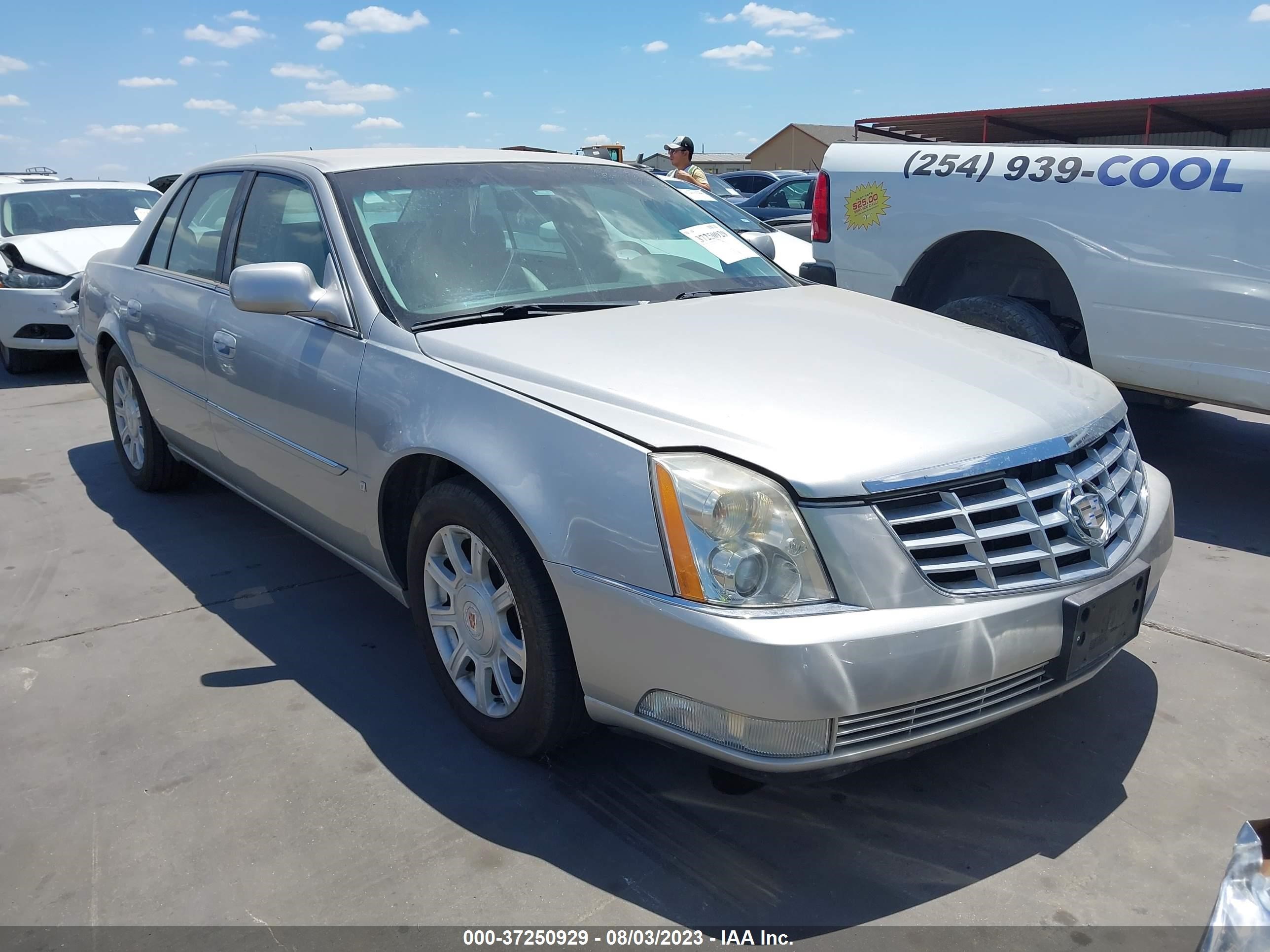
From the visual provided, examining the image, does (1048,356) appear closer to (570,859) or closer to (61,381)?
(570,859)

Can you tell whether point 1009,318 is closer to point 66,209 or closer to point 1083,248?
point 1083,248

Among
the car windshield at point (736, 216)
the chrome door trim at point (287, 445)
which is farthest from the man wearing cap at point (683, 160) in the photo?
the chrome door trim at point (287, 445)

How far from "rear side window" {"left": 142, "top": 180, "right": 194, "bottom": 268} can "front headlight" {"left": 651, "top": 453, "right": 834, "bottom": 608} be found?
3346 mm

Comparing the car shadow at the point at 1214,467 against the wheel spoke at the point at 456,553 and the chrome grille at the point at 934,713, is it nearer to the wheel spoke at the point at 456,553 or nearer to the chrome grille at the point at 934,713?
the chrome grille at the point at 934,713

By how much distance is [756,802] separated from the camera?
2625 mm

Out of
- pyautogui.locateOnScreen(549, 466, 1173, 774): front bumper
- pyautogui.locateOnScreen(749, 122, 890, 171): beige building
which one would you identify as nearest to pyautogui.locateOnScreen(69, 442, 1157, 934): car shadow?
pyautogui.locateOnScreen(549, 466, 1173, 774): front bumper

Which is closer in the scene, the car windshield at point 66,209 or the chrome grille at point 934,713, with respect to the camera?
the chrome grille at point 934,713

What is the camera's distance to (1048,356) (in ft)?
10.2

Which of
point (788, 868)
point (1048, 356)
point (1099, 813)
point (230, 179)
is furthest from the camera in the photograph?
point (230, 179)

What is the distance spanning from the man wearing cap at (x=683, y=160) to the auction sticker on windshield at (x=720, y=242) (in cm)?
458

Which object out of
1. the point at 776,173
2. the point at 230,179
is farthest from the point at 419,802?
the point at 776,173

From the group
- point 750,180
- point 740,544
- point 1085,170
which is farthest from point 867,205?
point 750,180

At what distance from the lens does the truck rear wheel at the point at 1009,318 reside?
16.4ft

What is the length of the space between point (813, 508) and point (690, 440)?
0.31 meters
